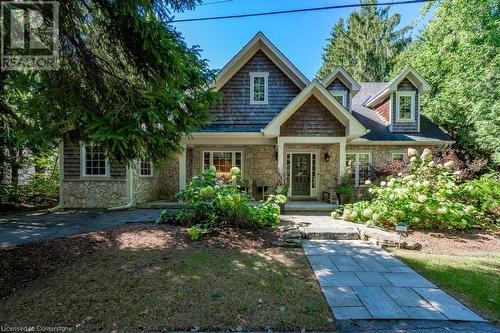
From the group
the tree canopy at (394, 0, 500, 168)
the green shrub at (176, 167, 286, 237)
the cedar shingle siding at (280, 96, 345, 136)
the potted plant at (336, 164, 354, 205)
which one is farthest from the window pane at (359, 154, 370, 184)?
the green shrub at (176, 167, 286, 237)

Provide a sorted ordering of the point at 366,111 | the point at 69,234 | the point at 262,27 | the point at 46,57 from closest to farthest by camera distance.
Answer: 1. the point at 46,57
2. the point at 69,234
3. the point at 262,27
4. the point at 366,111

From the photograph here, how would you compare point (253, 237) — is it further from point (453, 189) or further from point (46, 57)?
point (453, 189)

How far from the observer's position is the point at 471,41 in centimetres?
1229

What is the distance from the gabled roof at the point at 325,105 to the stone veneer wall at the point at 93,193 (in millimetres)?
6383

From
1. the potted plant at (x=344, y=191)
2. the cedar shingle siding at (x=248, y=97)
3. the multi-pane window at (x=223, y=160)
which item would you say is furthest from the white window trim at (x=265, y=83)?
the potted plant at (x=344, y=191)

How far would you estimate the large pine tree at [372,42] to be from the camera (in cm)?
2447

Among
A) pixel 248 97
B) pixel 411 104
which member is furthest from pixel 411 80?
pixel 248 97

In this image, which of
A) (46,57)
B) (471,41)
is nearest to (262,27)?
(46,57)

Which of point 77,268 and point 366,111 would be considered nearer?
point 77,268

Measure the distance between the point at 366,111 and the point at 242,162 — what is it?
811cm

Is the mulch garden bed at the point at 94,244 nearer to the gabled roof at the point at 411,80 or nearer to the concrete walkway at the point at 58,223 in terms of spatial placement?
the concrete walkway at the point at 58,223

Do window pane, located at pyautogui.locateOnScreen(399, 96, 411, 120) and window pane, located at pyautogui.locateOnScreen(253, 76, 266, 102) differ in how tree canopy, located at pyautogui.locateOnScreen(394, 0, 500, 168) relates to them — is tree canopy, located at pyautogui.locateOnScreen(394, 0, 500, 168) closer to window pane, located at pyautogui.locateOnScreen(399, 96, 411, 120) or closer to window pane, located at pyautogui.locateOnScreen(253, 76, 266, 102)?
window pane, located at pyautogui.locateOnScreen(399, 96, 411, 120)

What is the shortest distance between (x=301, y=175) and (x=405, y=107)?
21.7 feet

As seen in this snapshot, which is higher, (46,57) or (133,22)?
(133,22)
